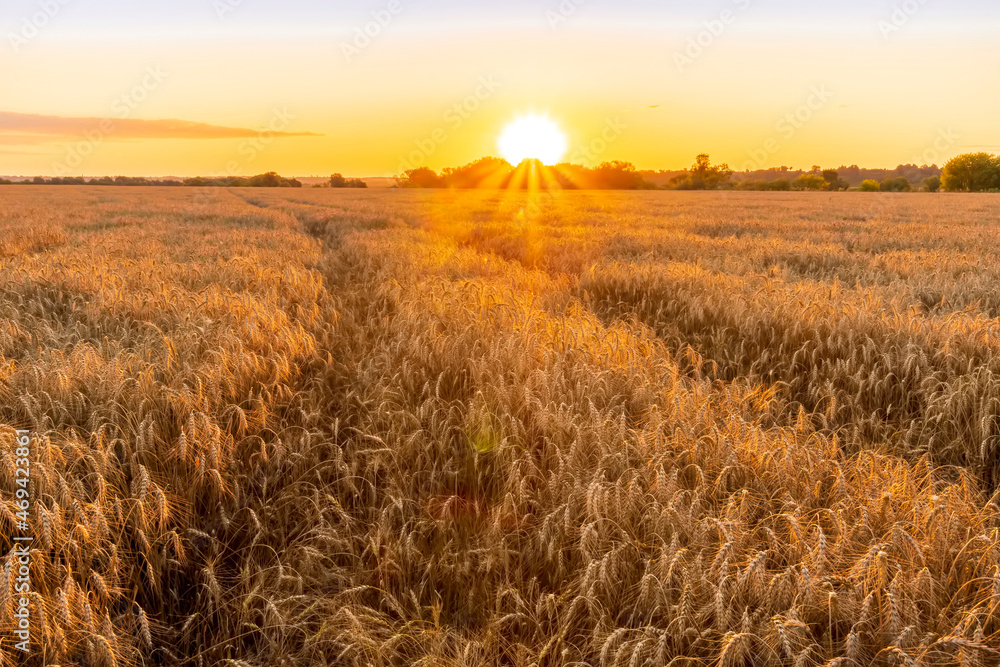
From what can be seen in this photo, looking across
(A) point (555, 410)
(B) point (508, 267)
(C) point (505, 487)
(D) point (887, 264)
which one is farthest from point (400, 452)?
(D) point (887, 264)

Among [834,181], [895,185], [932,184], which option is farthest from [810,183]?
[932,184]

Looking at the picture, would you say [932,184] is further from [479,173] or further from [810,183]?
[479,173]

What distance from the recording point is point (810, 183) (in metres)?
86.8

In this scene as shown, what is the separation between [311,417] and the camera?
3.28m

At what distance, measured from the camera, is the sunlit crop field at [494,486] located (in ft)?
6.01

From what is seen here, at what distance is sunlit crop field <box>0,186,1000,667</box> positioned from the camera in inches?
72.1

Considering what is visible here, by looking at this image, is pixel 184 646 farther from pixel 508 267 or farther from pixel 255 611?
pixel 508 267

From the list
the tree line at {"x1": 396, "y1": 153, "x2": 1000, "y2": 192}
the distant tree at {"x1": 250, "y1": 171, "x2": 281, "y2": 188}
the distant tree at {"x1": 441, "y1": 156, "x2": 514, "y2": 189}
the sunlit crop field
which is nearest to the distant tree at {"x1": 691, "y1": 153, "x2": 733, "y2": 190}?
the tree line at {"x1": 396, "y1": 153, "x2": 1000, "y2": 192}

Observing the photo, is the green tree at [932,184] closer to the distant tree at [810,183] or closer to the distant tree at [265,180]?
the distant tree at [810,183]

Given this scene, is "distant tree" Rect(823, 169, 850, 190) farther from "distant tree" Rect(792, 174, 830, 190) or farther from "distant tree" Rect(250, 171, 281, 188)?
"distant tree" Rect(250, 171, 281, 188)

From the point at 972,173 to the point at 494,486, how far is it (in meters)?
99.3

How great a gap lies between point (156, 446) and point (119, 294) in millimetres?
3365

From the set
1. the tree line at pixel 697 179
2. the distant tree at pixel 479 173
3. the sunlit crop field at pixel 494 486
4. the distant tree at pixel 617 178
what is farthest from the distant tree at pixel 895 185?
the sunlit crop field at pixel 494 486

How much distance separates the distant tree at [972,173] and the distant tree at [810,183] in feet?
50.2
